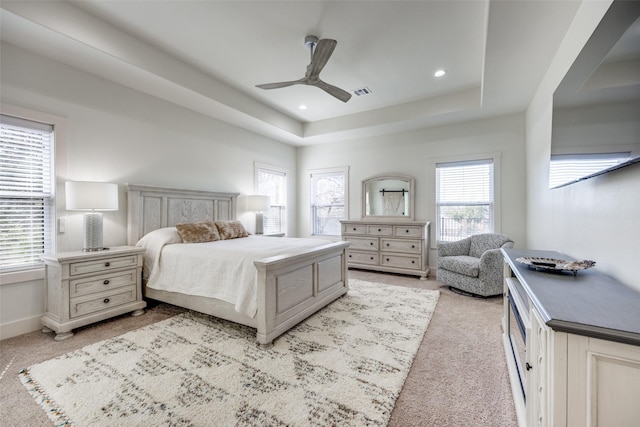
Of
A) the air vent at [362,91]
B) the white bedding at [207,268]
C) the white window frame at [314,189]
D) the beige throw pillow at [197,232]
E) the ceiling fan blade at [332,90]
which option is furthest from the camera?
the white window frame at [314,189]

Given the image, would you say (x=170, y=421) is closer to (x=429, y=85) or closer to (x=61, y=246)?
(x=61, y=246)

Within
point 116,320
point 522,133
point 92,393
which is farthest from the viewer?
point 522,133

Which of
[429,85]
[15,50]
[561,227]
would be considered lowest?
[561,227]

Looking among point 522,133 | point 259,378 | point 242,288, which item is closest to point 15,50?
point 242,288

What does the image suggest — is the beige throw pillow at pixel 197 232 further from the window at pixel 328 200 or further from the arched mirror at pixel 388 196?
the arched mirror at pixel 388 196

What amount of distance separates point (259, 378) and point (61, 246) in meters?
2.58

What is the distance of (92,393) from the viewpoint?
168 cm

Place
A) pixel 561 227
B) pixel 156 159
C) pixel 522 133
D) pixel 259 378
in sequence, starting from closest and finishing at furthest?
pixel 259 378
pixel 561 227
pixel 156 159
pixel 522 133

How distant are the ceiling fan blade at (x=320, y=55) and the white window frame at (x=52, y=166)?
2.61m

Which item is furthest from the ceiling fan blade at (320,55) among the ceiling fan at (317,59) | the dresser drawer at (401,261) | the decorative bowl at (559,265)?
the dresser drawer at (401,261)

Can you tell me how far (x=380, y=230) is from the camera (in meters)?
4.84

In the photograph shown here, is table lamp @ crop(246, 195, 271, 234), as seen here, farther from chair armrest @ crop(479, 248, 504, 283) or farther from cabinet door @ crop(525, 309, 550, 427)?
cabinet door @ crop(525, 309, 550, 427)

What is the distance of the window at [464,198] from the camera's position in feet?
14.6

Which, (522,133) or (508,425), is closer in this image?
(508,425)
